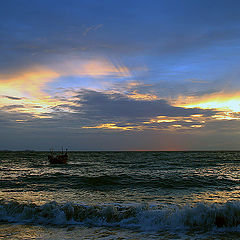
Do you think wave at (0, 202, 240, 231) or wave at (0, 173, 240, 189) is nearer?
wave at (0, 202, 240, 231)

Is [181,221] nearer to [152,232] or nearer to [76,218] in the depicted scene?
[152,232]

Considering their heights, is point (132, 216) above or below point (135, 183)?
above

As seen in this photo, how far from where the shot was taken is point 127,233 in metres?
8.20

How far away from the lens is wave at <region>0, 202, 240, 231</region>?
356 inches

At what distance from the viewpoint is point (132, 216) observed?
32.8 feet

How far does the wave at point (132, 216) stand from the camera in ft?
29.7

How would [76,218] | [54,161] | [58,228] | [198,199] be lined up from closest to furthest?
[58,228], [76,218], [198,199], [54,161]

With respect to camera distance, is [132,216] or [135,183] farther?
[135,183]

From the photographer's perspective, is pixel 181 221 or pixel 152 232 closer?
pixel 152 232

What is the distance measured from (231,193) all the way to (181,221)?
8.98 meters

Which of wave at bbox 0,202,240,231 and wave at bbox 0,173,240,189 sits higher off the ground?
wave at bbox 0,202,240,231

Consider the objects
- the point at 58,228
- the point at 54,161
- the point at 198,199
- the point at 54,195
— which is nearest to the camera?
the point at 58,228

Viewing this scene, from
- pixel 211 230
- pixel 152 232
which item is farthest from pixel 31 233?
pixel 211 230

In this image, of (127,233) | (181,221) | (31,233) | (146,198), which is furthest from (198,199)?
(31,233)
